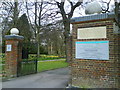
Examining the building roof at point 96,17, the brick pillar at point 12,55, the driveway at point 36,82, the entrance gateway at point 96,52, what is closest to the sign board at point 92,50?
the entrance gateway at point 96,52

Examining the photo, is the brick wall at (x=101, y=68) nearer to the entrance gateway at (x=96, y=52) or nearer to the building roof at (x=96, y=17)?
the entrance gateway at (x=96, y=52)

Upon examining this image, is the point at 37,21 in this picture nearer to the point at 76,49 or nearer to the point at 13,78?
the point at 13,78

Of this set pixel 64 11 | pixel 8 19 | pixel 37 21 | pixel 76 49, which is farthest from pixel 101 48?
pixel 37 21

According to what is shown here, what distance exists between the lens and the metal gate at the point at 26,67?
8.61 metres

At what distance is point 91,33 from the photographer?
5.48 metres

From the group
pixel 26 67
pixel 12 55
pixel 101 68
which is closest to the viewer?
pixel 101 68

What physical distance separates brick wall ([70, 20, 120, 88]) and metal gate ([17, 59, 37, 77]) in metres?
4.04

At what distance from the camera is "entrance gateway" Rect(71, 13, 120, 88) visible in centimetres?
508

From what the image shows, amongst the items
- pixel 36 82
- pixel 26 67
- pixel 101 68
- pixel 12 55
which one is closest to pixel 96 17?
pixel 101 68

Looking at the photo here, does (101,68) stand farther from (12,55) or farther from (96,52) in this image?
(12,55)

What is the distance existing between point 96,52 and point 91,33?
758mm

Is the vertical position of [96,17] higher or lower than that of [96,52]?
higher

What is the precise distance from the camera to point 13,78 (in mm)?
8031

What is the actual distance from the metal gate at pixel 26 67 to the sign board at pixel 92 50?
429 centimetres
